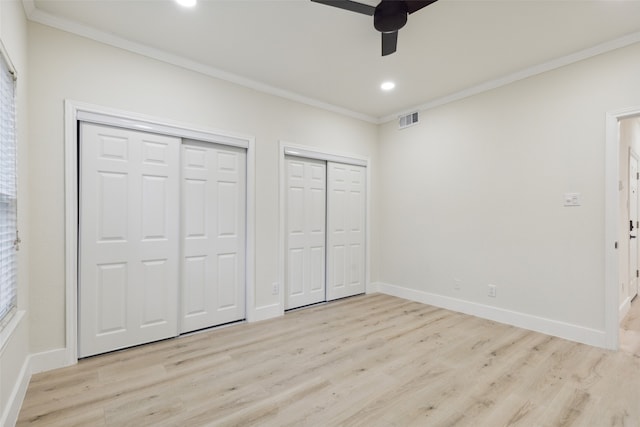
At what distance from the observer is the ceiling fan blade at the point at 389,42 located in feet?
8.27

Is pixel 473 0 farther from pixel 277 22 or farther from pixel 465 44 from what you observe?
pixel 277 22

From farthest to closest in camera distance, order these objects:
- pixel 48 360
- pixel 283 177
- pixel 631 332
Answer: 1. pixel 283 177
2. pixel 631 332
3. pixel 48 360

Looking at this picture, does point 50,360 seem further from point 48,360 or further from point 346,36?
point 346,36

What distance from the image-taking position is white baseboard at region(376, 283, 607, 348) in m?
2.96

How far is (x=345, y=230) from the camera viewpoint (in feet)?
15.2

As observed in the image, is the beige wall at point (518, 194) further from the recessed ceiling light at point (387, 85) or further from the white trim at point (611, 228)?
the recessed ceiling light at point (387, 85)

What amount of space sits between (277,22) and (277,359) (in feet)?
9.27

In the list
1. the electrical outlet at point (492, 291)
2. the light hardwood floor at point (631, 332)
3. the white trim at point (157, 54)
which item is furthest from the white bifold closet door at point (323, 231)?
the light hardwood floor at point (631, 332)

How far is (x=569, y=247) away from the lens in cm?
310

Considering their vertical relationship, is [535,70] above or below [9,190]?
above

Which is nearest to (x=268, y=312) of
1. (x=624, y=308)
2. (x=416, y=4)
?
(x=416, y=4)

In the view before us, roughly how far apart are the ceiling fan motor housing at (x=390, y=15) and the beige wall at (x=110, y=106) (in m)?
1.79

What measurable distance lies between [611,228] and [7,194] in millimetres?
4653

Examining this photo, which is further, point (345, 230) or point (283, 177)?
point (345, 230)
